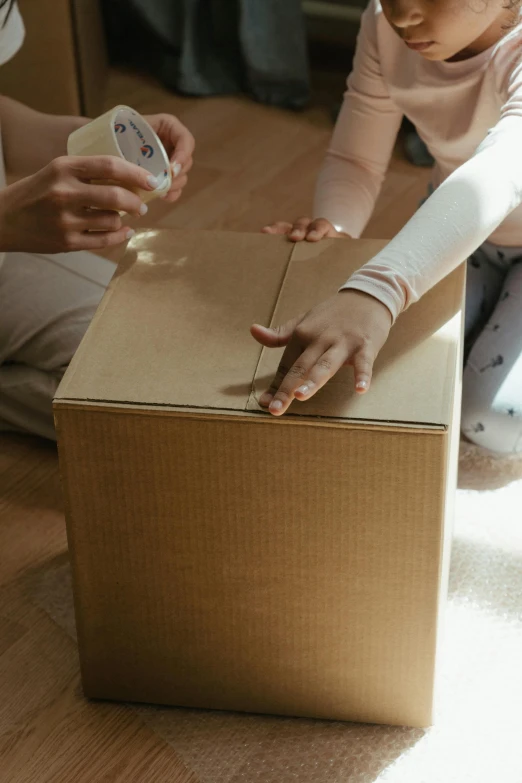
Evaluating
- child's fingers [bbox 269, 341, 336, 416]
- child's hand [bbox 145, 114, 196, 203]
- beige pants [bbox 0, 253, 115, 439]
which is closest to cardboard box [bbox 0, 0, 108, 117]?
beige pants [bbox 0, 253, 115, 439]

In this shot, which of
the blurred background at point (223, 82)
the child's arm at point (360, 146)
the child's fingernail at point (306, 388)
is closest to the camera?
the child's fingernail at point (306, 388)

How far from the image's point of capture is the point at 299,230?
96cm

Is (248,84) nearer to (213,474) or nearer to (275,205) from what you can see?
(275,205)

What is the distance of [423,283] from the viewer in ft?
2.67

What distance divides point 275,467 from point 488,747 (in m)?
0.36

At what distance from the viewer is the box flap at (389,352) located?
0.73 m

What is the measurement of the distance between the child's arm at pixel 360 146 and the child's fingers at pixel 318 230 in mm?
162

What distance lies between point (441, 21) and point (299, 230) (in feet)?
0.79

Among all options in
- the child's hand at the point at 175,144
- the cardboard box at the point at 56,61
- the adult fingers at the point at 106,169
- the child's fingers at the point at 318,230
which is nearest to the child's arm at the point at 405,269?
the child's fingers at the point at 318,230

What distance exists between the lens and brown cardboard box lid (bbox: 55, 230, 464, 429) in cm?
74

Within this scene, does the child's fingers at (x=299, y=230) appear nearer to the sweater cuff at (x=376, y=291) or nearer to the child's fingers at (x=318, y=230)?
the child's fingers at (x=318, y=230)

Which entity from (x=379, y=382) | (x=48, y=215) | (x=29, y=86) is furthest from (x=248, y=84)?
(x=379, y=382)

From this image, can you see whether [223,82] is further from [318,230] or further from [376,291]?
[376,291]

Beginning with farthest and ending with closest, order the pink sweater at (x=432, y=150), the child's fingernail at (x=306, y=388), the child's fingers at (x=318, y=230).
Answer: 1. the child's fingers at (x=318, y=230)
2. the pink sweater at (x=432, y=150)
3. the child's fingernail at (x=306, y=388)
